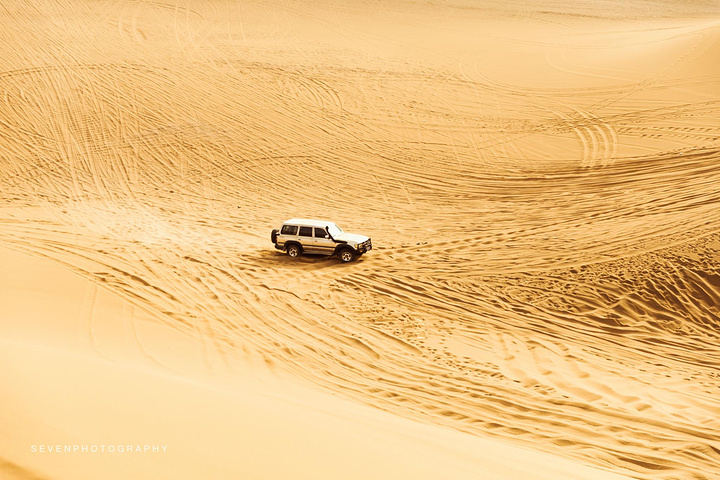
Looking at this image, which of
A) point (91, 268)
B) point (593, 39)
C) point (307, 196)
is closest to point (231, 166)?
point (307, 196)

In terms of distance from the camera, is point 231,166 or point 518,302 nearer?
point 518,302

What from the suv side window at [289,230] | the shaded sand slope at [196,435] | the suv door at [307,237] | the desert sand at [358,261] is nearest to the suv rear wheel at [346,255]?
the desert sand at [358,261]

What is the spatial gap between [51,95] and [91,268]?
53.7ft

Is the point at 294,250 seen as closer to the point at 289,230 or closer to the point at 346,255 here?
the point at 289,230

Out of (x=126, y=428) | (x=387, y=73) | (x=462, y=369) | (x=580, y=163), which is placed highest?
(x=387, y=73)

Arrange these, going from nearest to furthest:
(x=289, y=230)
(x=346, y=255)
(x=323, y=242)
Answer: (x=346, y=255)
(x=323, y=242)
(x=289, y=230)

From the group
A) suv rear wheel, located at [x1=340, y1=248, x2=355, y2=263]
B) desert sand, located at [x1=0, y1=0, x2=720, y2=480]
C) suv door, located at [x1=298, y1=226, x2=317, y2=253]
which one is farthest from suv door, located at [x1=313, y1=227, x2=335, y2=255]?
desert sand, located at [x1=0, y1=0, x2=720, y2=480]

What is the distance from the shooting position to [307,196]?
847 inches

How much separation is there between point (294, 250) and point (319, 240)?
73cm

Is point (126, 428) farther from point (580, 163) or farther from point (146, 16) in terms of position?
point (146, 16)

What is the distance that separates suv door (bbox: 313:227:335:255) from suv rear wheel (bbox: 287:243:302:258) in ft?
1.60

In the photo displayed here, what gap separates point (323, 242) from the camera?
1620 centimetres

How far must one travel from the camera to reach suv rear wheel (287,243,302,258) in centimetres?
1641

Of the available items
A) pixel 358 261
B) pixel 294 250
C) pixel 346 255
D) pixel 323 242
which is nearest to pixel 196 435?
pixel 346 255
